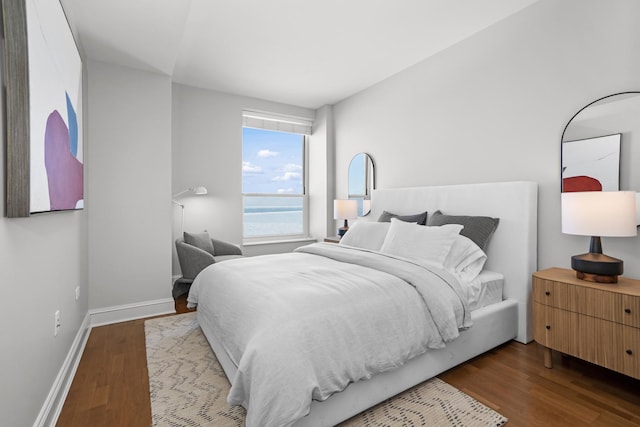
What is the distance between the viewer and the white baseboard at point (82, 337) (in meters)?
1.57

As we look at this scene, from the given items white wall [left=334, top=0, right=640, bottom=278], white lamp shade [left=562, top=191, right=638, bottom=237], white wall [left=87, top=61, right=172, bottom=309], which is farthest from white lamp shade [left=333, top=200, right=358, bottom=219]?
white lamp shade [left=562, top=191, right=638, bottom=237]

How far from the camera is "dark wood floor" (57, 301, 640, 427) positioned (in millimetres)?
1627

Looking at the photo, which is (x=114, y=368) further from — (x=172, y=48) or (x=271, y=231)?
(x=271, y=231)

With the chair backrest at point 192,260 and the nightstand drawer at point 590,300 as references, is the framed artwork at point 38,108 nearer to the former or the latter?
the chair backrest at point 192,260

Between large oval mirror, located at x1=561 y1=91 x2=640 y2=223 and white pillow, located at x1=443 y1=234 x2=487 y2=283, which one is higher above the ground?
large oval mirror, located at x1=561 y1=91 x2=640 y2=223

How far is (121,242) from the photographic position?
10.0ft

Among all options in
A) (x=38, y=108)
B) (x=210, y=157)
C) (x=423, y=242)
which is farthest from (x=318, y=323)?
(x=210, y=157)

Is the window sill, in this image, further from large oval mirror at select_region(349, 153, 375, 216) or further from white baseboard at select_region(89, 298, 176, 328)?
white baseboard at select_region(89, 298, 176, 328)

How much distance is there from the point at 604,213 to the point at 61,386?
10.9 ft

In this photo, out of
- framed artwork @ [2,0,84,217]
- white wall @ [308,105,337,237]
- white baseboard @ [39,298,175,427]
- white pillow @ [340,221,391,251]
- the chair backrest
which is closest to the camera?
framed artwork @ [2,0,84,217]

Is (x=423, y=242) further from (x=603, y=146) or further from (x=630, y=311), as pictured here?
(x=603, y=146)

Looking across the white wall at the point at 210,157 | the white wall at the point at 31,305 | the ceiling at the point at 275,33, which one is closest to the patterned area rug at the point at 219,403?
the white wall at the point at 31,305

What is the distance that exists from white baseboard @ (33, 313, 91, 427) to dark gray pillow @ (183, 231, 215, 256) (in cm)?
135

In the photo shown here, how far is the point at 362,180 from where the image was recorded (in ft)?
14.6
